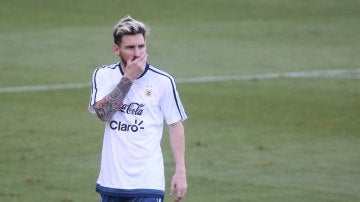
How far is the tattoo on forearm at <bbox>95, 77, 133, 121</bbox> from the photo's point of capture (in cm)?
815

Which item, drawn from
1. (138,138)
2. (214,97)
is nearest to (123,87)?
(138,138)

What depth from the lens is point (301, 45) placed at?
24719 millimetres

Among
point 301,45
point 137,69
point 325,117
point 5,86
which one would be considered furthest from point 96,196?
point 301,45

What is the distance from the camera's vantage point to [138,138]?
8.26 metres

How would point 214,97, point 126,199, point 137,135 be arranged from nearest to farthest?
point 137,135 → point 126,199 → point 214,97

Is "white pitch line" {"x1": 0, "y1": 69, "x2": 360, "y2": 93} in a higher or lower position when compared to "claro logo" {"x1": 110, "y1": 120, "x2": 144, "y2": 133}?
lower

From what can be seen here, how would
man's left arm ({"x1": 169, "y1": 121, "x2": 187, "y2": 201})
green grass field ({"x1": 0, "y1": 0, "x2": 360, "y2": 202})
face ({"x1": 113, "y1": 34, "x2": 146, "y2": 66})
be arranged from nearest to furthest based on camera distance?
face ({"x1": 113, "y1": 34, "x2": 146, "y2": 66}), man's left arm ({"x1": 169, "y1": 121, "x2": 187, "y2": 201}), green grass field ({"x1": 0, "y1": 0, "x2": 360, "y2": 202})

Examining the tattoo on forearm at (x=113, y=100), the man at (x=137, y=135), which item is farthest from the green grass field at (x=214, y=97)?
the tattoo on forearm at (x=113, y=100)

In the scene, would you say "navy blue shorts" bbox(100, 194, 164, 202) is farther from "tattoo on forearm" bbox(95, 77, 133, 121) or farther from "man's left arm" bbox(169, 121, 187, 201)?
"tattoo on forearm" bbox(95, 77, 133, 121)

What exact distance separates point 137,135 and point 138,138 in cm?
2

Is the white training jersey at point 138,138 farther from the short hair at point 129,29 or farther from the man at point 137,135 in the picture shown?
the short hair at point 129,29

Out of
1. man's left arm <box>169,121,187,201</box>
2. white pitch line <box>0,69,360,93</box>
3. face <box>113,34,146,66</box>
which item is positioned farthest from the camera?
white pitch line <box>0,69,360,93</box>

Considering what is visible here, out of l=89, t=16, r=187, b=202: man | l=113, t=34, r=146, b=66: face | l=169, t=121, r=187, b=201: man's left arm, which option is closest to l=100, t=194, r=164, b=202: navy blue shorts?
l=89, t=16, r=187, b=202: man

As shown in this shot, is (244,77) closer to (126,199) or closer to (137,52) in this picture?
(126,199)
